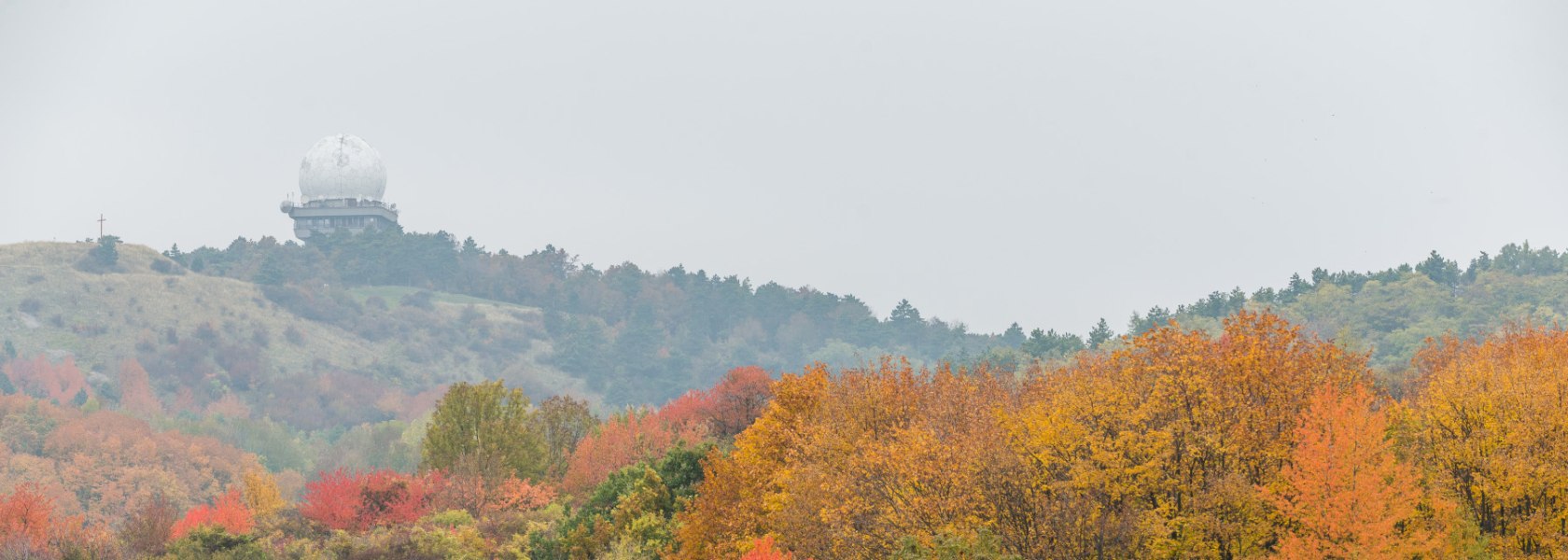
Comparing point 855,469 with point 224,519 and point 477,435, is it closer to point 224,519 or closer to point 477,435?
point 477,435

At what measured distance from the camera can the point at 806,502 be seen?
137 ft

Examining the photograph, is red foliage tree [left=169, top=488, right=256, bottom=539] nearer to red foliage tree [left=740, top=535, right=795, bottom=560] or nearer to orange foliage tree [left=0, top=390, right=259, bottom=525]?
red foliage tree [left=740, top=535, right=795, bottom=560]

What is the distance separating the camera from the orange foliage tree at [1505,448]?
3616cm

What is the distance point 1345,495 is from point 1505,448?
729cm

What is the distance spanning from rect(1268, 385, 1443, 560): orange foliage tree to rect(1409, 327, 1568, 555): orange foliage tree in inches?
89.5

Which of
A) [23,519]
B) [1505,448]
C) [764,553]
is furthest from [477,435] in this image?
[1505,448]

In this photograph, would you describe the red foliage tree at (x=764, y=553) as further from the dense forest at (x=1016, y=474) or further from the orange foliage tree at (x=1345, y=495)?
the orange foliage tree at (x=1345, y=495)

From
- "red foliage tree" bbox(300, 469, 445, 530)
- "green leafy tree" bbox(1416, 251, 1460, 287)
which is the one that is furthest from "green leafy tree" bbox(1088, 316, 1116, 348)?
"red foliage tree" bbox(300, 469, 445, 530)

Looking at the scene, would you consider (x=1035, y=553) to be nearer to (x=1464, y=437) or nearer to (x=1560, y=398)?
(x=1464, y=437)

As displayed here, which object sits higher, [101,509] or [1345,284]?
[1345,284]

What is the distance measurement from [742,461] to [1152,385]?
14102mm

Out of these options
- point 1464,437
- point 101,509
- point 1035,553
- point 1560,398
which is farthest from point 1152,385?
point 101,509

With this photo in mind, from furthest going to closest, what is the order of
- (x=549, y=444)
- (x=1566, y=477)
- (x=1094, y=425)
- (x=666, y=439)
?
1. (x=549, y=444)
2. (x=666, y=439)
3. (x=1094, y=425)
4. (x=1566, y=477)

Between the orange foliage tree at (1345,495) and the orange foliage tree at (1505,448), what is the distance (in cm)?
227
